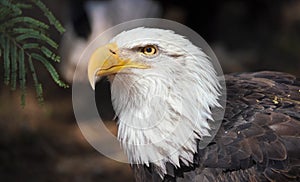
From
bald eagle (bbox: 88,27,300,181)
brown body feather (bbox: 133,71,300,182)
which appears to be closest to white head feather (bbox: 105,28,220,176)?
bald eagle (bbox: 88,27,300,181)

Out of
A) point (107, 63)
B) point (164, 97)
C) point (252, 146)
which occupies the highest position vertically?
point (107, 63)

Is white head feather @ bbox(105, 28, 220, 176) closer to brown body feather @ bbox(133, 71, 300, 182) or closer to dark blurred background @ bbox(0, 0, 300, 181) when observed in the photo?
brown body feather @ bbox(133, 71, 300, 182)

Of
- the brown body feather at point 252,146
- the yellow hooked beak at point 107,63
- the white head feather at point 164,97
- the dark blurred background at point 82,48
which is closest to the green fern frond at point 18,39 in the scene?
the yellow hooked beak at point 107,63

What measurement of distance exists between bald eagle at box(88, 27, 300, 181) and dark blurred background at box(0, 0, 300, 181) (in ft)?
9.01

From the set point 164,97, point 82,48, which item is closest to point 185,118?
point 164,97

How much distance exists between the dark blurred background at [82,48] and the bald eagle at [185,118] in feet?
9.01

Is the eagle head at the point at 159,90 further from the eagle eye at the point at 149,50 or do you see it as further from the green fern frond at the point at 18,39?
the green fern frond at the point at 18,39

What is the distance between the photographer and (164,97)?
4242mm

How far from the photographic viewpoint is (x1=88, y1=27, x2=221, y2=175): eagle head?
4.18 m

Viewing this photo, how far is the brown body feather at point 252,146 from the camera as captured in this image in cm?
413

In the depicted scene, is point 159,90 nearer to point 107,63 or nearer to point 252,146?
point 107,63

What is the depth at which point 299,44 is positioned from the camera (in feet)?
35.0

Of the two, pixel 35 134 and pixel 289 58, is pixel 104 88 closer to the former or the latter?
pixel 35 134

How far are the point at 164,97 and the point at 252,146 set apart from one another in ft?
2.13
